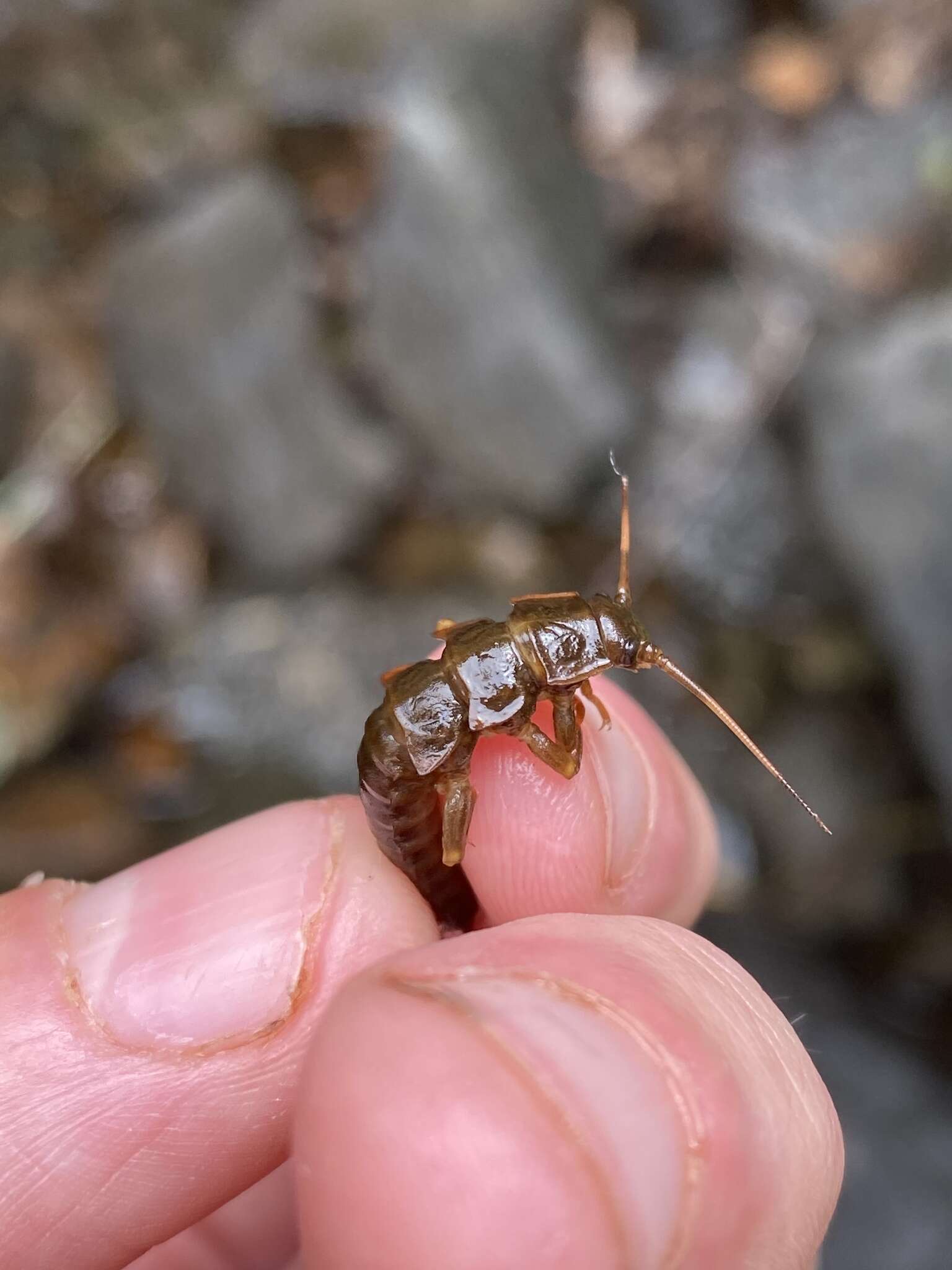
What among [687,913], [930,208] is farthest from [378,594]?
[930,208]

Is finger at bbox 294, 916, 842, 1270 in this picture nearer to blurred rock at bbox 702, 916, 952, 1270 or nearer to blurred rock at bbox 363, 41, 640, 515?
A: blurred rock at bbox 702, 916, 952, 1270

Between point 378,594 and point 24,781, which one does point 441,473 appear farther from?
point 24,781

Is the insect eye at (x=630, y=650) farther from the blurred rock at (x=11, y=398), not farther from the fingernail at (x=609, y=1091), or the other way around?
the blurred rock at (x=11, y=398)

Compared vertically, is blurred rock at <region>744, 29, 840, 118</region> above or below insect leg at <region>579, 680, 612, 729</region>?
above

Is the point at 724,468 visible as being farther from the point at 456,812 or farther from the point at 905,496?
the point at 456,812

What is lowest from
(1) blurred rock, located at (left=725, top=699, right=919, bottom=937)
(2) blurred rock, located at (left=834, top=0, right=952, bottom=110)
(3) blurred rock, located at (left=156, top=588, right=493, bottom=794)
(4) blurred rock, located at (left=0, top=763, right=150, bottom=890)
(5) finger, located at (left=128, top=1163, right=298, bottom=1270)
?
(1) blurred rock, located at (left=725, top=699, right=919, bottom=937)

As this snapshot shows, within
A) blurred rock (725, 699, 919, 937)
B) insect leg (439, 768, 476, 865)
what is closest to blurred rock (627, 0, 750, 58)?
blurred rock (725, 699, 919, 937)

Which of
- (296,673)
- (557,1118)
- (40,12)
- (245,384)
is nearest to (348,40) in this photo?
(40,12)

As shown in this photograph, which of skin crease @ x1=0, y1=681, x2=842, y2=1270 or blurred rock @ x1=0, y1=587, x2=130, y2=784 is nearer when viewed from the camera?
skin crease @ x1=0, y1=681, x2=842, y2=1270
